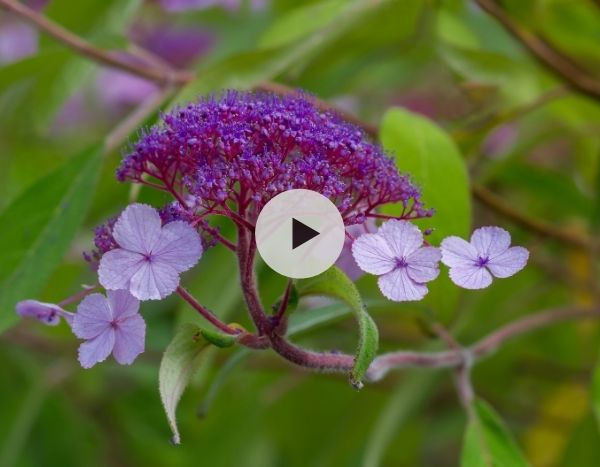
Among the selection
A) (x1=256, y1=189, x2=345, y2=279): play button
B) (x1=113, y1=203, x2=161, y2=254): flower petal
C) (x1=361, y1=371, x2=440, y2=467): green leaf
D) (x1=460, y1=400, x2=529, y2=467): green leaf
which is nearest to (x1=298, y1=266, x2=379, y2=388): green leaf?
(x1=256, y1=189, x2=345, y2=279): play button

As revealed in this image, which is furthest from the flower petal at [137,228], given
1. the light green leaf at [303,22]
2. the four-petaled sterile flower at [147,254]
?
the light green leaf at [303,22]

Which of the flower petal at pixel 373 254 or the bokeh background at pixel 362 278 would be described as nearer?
the flower petal at pixel 373 254

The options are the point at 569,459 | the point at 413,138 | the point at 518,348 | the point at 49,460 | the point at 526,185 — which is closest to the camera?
the point at 413,138

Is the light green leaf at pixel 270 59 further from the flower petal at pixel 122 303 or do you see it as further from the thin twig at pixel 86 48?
the flower petal at pixel 122 303

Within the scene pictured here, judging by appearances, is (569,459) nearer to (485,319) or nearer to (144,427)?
(485,319)

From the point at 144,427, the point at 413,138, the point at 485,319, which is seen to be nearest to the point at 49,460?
the point at 144,427

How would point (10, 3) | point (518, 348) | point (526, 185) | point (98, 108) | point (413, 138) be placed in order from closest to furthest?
point (413, 138)
point (10, 3)
point (526, 185)
point (518, 348)
point (98, 108)
